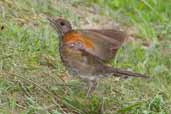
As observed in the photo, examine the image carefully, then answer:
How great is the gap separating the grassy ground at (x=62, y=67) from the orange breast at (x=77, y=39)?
0.53 m

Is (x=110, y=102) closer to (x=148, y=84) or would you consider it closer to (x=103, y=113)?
(x=103, y=113)

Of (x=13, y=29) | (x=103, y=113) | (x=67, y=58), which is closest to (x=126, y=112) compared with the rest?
(x=103, y=113)

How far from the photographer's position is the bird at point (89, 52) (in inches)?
284

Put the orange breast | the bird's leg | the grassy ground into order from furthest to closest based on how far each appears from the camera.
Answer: the bird's leg < the grassy ground < the orange breast

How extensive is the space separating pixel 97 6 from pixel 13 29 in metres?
2.56

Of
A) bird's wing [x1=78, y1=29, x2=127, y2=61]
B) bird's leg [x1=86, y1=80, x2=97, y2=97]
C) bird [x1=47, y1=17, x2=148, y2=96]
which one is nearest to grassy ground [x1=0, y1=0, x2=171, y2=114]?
bird's leg [x1=86, y1=80, x2=97, y2=97]

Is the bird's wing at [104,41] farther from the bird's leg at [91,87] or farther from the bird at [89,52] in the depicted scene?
the bird's leg at [91,87]

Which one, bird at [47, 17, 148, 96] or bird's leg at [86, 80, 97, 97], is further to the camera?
bird's leg at [86, 80, 97, 97]

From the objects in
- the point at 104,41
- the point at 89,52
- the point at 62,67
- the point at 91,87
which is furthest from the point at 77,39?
the point at 62,67

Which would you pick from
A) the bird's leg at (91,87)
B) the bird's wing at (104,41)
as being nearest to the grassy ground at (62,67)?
the bird's leg at (91,87)

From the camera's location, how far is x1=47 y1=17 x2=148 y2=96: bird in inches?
284

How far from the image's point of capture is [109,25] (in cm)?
1033

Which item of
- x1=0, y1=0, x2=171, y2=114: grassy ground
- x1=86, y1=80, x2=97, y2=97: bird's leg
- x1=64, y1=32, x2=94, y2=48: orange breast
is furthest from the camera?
x1=86, y1=80, x2=97, y2=97: bird's leg

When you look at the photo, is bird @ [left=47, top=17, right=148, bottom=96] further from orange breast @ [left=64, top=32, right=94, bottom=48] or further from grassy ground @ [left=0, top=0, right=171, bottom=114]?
grassy ground @ [left=0, top=0, right=171, bottom=114]
